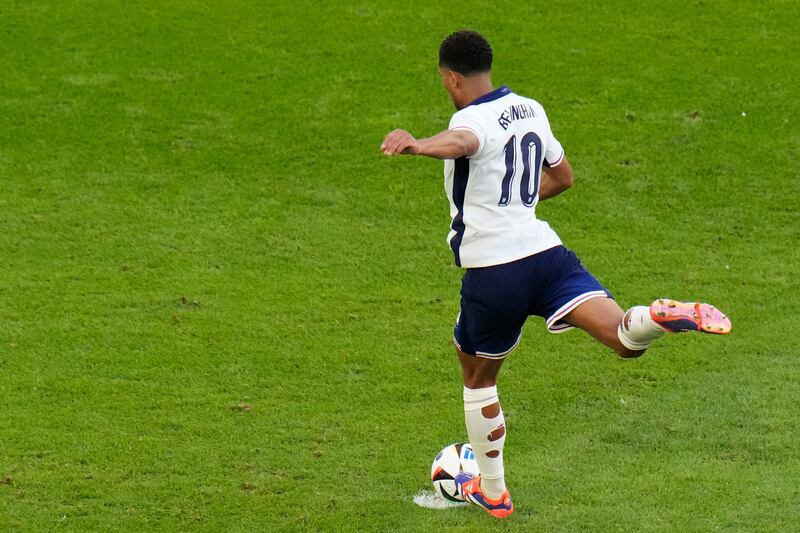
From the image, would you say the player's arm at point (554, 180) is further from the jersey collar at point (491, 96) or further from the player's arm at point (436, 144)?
the player's arm at point (436, 144)

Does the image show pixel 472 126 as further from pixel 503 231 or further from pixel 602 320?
pixel 602 320

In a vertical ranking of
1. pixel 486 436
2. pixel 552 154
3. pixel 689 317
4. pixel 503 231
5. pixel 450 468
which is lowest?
pixel 450 468

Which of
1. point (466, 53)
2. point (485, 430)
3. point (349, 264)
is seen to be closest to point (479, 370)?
point (485, 430)

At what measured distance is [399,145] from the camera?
513 centimetres

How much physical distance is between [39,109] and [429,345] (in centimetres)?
609

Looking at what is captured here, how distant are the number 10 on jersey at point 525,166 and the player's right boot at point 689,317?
0.91 m

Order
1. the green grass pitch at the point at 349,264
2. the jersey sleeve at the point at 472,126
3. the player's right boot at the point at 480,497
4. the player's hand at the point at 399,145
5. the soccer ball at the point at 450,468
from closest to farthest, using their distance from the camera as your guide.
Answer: the player's hand at the point at 399,145, the jersey sleeve at the point at 472,126, the player's right boot at the point at 480,497, the soccer ball at the point at 450,468, the green grass pitch at the point at 349,264

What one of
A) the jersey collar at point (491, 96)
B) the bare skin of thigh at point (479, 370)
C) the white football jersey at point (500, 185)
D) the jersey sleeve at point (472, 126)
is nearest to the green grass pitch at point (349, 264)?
the bare skin of thigh at point (479, 370)

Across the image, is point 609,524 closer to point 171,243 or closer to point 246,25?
point 171,243

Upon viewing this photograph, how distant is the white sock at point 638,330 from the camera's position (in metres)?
5.49

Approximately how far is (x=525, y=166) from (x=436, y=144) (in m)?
0.75

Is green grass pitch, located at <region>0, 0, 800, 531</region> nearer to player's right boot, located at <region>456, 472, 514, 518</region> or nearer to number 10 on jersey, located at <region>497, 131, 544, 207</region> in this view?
player's right boot, located at <region>456, 472, 514, 518</region>

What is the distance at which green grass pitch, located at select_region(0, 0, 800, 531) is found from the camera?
6.77 m

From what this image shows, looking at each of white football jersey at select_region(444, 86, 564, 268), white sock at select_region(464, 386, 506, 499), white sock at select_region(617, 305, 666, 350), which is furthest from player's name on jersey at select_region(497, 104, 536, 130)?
white sock at select_region(464, 386, 506, 499)
